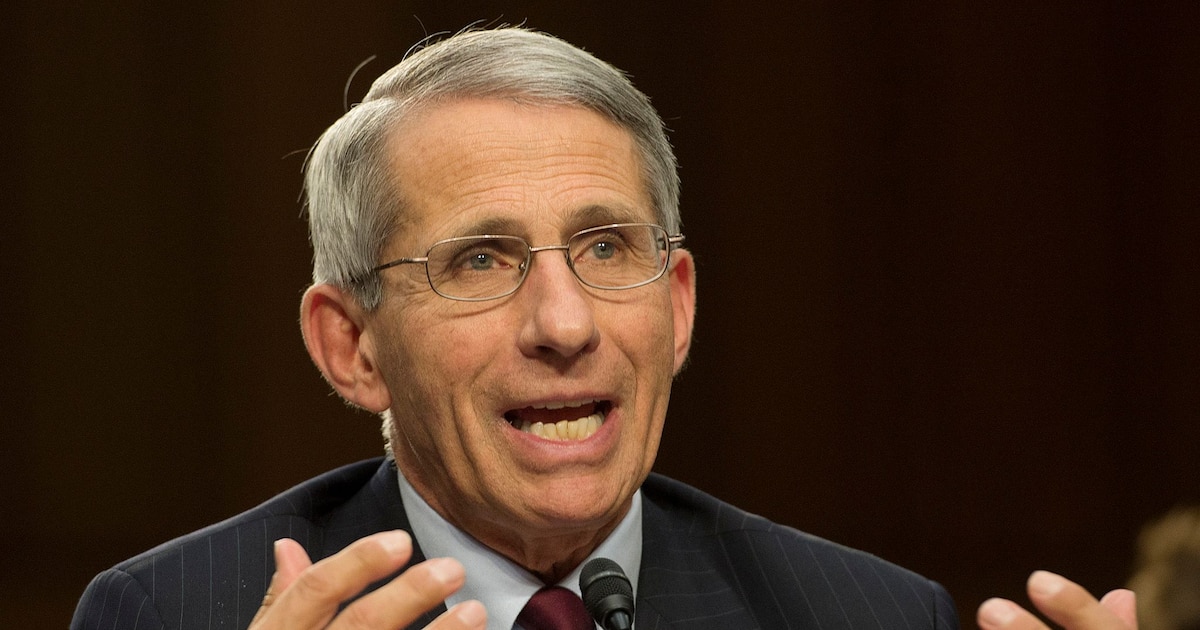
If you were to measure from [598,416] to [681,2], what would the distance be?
2.31 m

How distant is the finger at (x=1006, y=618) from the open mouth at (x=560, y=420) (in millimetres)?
617

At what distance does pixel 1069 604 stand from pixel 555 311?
745 mm

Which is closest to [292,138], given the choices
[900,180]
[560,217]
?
[900,180]

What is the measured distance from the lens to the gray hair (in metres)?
1.91

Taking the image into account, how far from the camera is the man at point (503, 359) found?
1780mm

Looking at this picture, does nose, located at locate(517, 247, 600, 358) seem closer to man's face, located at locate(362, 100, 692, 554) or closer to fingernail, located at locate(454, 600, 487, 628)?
man's face, located at locate(362, 100, 692, 554)

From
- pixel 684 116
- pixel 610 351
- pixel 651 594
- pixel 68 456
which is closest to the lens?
pixel 610 351

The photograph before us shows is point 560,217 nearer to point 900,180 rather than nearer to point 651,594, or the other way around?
point 651,594

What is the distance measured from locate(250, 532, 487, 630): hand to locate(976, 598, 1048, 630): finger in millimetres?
548

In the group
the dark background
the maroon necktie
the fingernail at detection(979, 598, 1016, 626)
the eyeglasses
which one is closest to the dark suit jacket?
the maroon necktie

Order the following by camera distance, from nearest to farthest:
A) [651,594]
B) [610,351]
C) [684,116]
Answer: [610,351] < [651,594] < [684,116]

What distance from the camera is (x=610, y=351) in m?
1.80

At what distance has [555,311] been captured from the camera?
1740 mm

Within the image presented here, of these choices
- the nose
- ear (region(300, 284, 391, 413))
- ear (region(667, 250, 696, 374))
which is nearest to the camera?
the nose
